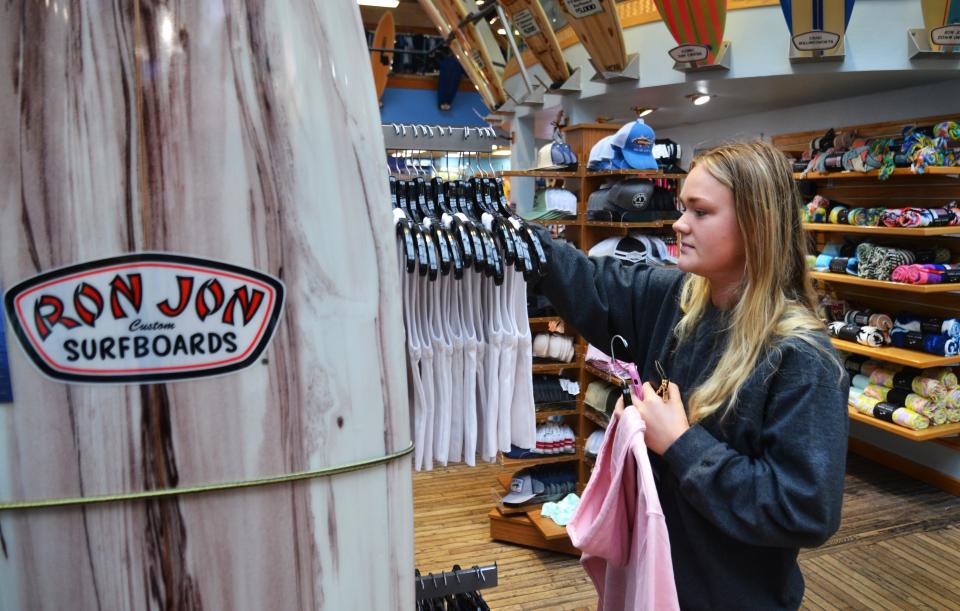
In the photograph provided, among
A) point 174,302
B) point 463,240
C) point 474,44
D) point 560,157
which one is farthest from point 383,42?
point 174,302

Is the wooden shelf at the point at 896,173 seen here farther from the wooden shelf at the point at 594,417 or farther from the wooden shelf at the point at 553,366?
the wooden shelf at the point at 594,417

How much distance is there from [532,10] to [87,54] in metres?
5.11

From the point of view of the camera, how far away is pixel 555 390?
3.90m

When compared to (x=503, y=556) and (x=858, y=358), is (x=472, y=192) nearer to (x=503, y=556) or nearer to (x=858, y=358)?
(x=503, y=556)

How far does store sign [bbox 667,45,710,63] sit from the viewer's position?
15.2 ft

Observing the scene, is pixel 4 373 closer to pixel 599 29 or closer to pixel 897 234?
pixel 599 29

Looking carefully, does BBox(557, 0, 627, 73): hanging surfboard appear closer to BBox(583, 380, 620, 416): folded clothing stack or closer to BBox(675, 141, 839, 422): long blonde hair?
BBox(583, 380, 620, 416): folded clothing stack

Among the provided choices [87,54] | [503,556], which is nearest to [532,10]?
[503,556]

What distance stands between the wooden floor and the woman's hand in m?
2.19

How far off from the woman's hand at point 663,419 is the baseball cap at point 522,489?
2551 mm

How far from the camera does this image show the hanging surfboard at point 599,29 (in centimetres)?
464

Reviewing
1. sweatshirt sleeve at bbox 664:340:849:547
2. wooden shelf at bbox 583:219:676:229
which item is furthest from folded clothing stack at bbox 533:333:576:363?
sweatshirt sleeve at bbox 664:340:849:547

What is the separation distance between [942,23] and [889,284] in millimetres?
1561

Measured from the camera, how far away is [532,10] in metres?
5.49
